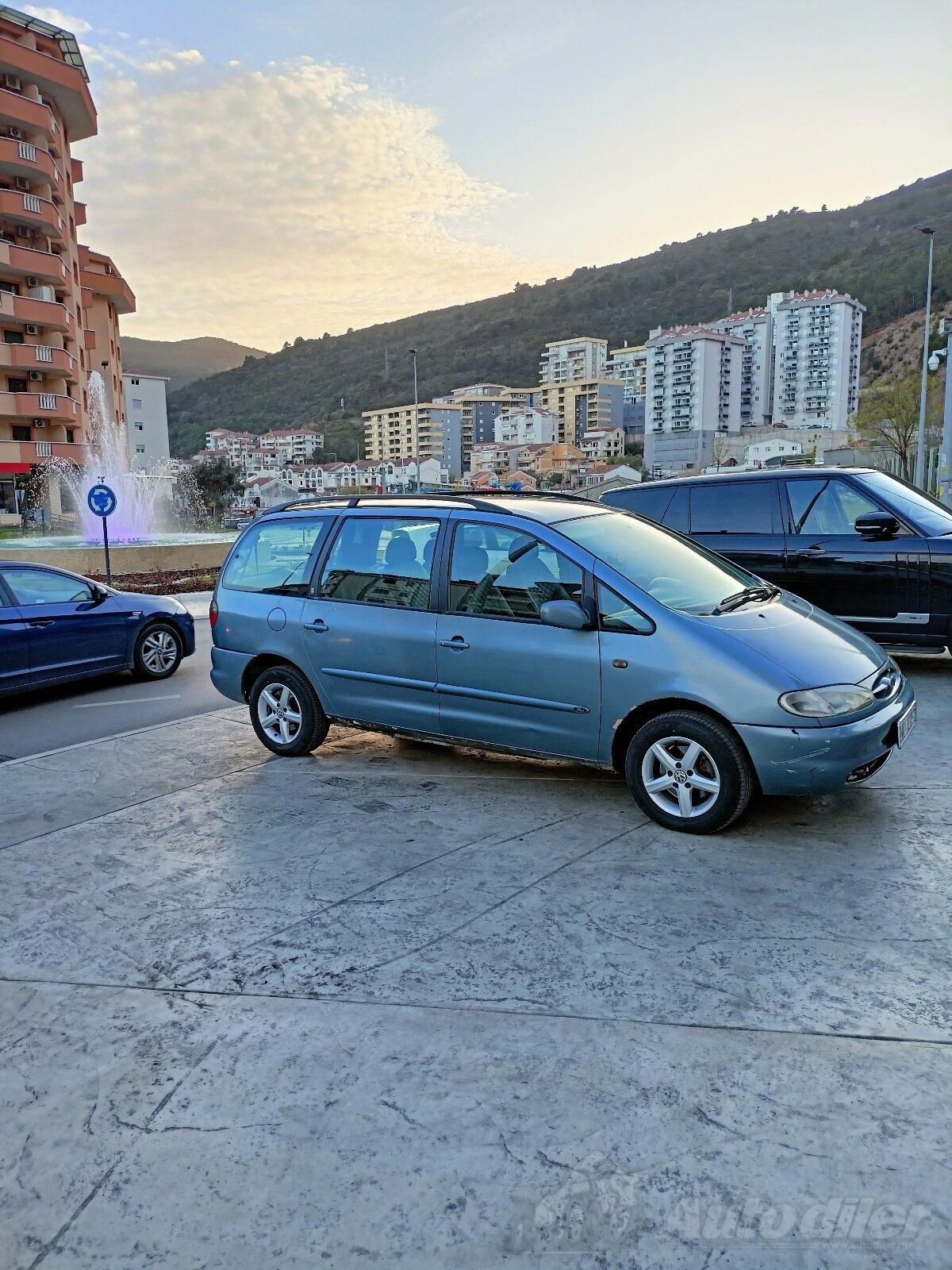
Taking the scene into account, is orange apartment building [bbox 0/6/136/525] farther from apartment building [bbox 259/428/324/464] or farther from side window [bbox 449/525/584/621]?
apartment building [bbox 259/428/324/464]

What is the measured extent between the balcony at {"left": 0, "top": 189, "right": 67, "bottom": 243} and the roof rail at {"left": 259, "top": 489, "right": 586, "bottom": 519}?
49394mm

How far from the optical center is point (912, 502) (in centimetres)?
813

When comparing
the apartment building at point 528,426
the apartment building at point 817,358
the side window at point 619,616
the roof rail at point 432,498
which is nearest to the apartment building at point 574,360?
the apartment building at point 528,426

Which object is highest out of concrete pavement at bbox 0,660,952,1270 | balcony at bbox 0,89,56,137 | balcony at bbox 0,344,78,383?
balcony at bbox 0,89,56,137

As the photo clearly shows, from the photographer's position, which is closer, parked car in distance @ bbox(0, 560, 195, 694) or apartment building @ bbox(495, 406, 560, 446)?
parked car in distance @ bbox(0, 560, 195, 694)

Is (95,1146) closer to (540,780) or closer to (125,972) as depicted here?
(125,972)

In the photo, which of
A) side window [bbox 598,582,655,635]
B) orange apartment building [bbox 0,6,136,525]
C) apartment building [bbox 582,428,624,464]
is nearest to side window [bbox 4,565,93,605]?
side window [bbox 598,582,655,635]

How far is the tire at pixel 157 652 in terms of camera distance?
9.62 metres

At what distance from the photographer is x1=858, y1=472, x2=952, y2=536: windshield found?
7.91 meters

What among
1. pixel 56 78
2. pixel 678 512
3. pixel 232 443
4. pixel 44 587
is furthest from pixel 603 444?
pixel 44 587

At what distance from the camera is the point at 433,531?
5.61 meters

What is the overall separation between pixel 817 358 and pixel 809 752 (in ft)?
462

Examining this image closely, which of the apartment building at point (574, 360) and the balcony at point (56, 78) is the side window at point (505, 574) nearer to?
the balcony at point (56, 78)

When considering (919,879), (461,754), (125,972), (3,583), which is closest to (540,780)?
(461,754)
